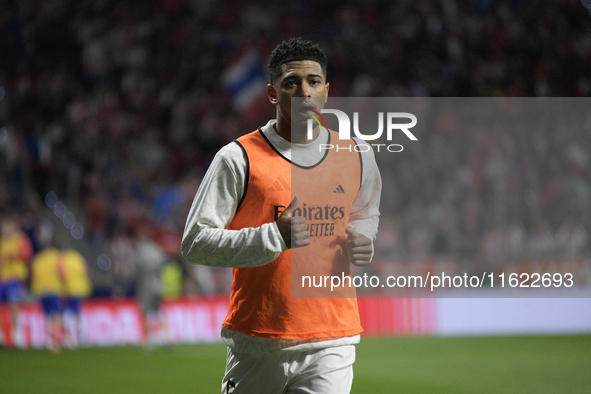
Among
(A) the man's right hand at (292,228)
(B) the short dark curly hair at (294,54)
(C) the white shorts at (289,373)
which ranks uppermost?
(B) the short dark curly hair at (294,54)

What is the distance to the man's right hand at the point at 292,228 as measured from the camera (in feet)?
9.55

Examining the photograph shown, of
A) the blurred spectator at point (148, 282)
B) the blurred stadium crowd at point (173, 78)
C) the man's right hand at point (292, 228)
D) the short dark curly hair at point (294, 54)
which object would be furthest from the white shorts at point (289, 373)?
the blurred stadium crowd at point (173, 78)

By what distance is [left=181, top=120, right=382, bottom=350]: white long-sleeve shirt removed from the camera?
9.61 ft

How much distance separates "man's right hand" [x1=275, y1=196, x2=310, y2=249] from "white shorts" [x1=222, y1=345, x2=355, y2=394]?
531mm

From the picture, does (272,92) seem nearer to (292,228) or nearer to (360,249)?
(292,228)

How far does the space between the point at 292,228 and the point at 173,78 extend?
17010mm

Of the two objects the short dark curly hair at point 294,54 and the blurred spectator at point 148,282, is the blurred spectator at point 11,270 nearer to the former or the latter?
the blurred spectator at point 148,282

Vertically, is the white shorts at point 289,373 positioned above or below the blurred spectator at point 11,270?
below

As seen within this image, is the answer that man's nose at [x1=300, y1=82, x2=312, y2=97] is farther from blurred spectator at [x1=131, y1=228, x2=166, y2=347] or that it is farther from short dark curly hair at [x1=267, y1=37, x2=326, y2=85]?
blurred spectator at [x1=131, y1=228, x2=166, y2=347]

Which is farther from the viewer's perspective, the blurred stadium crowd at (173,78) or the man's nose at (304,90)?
the blurred stadium crowd at (173,78)

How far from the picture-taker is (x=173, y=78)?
63.1ft

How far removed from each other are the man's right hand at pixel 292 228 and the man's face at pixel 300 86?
510 millimetres

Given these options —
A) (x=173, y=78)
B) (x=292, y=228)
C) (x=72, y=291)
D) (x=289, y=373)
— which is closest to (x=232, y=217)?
(x=292, y=228)

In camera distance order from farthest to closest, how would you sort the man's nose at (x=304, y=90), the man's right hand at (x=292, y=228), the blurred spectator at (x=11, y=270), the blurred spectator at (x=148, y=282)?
the blurred spectator at (x=148, y=282), the blurred spectator at (x=11, y=270), the man's nose at (x=304, y=90), the man's right hand at (x=292, y=228)
